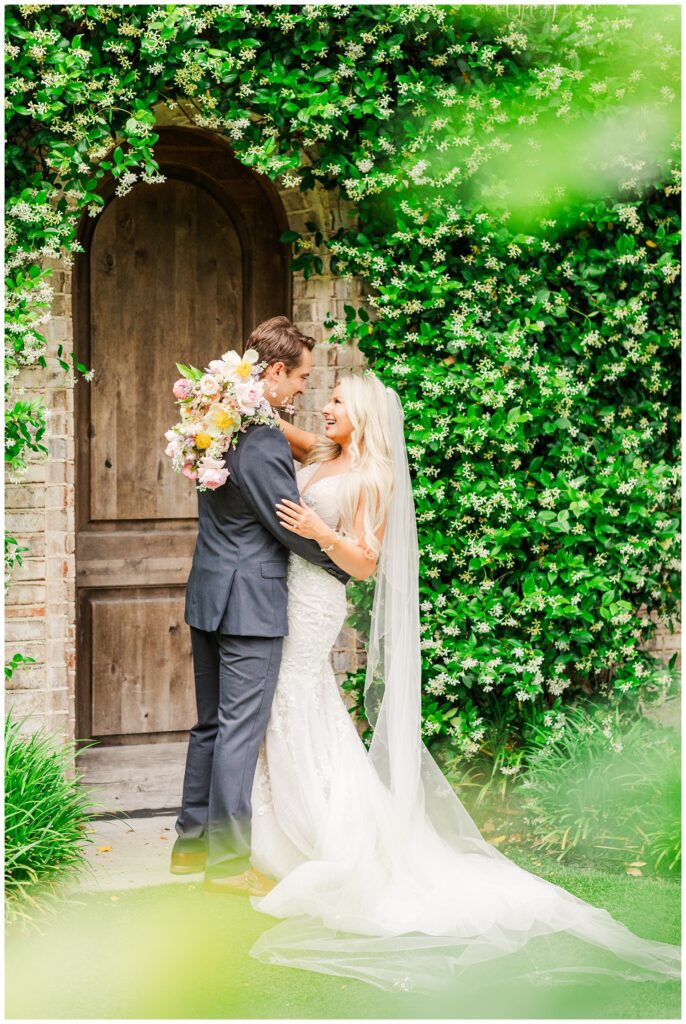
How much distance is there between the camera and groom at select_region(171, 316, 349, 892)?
3934 mm

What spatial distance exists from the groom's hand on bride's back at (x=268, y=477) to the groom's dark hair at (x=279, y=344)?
37 centimetres

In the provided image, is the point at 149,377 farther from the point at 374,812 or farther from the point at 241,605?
the point at 374,812

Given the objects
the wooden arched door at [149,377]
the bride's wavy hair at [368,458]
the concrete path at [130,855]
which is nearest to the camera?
the bride's wavy hair at [368,458]

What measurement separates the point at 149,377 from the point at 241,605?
5.31 ft

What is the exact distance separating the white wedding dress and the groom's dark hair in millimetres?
469

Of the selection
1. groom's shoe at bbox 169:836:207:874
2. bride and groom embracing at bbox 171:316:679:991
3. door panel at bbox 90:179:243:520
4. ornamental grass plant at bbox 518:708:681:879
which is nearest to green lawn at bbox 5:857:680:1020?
bride and groom embracing at bbox 171:316:679:991

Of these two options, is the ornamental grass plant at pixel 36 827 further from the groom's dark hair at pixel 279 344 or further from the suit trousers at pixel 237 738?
the groom's dark hair at pixel 279 344

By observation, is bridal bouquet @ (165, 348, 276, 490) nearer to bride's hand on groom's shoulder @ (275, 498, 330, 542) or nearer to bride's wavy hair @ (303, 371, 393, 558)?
bride's hand on groom's shoulder @ (275, 498, 330, 542)

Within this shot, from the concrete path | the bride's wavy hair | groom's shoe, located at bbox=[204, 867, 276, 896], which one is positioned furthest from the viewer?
the concrete path

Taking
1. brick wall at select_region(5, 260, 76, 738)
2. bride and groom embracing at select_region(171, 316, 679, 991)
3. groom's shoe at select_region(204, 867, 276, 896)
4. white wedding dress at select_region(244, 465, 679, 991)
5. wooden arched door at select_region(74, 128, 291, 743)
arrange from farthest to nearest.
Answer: wooden arched door at select_region(74, 128, 291, 743)
brick wall at select_region(5, 260, 76, 738)
groom's shoe at select_region(204, 867, 276, 896)
bride and groom embracing at select_region(171, 316, 679, 991)
white wedding dress at select_region(244, 465, 679, 991)


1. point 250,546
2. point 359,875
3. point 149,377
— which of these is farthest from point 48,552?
point 359,875

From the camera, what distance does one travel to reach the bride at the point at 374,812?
3.50 meters

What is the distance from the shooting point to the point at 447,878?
3.87m

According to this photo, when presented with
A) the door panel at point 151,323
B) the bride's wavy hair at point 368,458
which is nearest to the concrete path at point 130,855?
the door panel at point 151,323
